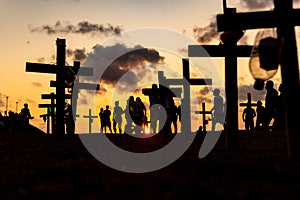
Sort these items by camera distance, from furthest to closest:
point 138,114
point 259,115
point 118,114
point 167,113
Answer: point 118,114 → point 259,115 → point 138,114 → point 167,113

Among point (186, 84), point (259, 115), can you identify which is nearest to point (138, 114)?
point (186, 84)

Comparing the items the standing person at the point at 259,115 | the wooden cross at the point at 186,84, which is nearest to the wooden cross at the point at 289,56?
the wooden cross at the point at 186,84

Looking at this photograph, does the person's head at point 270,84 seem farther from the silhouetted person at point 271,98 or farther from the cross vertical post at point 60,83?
the cross vertical post at point 60,83

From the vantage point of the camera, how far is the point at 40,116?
31.2m

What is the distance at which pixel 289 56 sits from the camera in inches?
267

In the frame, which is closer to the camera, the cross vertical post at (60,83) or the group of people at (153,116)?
the cross vertical post at (60,83)

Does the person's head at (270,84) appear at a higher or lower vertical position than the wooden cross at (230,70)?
higher

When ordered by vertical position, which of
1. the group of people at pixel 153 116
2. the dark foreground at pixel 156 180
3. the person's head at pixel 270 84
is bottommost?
the dark foreground at pixel 156 180

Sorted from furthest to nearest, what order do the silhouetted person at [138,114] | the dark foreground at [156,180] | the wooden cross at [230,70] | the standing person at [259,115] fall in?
the standing person at [259,115] < the silhouetted person at [138,114] < the wooden cross at [230,70] < the dark foreground at [156,180]

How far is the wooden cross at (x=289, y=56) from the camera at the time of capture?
6777mm

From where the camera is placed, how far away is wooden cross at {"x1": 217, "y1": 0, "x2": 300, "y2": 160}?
678 centimetres

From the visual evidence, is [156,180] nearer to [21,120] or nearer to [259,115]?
[259,115]

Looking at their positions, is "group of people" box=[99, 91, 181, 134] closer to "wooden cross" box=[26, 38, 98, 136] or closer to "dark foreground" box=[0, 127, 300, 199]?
"wooden cross" box=[26, 38, 98, 136]

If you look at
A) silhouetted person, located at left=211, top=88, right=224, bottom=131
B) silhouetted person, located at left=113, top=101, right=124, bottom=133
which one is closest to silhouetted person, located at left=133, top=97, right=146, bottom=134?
silhouetted person, located at left=211, top=88, right=224, bottom=131
